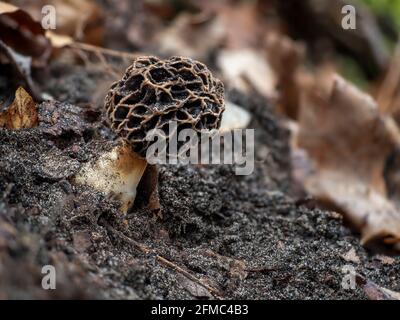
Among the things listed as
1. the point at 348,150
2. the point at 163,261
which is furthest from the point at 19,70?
the point at 348,150

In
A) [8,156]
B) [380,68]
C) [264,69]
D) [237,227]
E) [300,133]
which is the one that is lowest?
[237,227]

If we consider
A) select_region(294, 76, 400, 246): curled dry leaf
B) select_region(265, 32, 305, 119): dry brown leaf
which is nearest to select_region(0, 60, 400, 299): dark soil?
select_region(294, 76, 400, 246): curled dry leaf

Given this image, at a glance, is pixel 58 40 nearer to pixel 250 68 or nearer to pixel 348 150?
pixel 250 68

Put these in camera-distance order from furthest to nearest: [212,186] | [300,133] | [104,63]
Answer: [300,133] < [104,63] < [212,186]

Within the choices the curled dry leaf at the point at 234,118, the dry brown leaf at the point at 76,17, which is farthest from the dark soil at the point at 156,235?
the dry brown leaf at the point at 76,17

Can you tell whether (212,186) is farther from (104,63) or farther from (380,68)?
(380,68)

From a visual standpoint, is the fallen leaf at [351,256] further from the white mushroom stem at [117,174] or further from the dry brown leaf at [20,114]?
the dry brown leaf at [20,114]

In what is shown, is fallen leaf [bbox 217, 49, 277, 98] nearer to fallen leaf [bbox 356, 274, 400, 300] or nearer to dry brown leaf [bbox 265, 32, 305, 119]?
dry brown leaf [bbox 265, 32, 305, 119]
